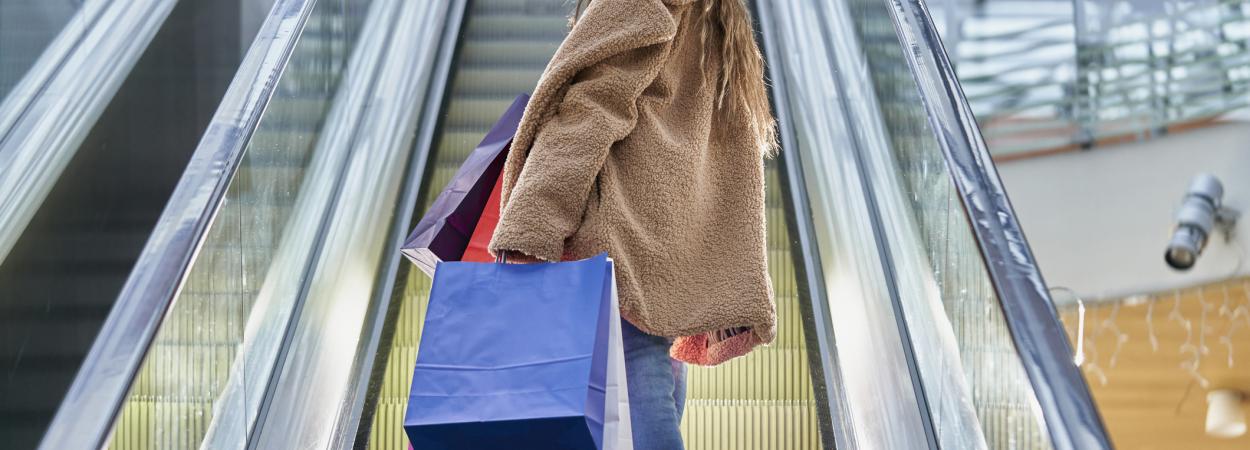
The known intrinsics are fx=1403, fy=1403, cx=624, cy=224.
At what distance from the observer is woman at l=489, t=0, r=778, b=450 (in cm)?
254

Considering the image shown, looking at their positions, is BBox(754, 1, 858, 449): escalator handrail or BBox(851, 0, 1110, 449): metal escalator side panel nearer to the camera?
BBox(851, 0, 1110, 449): metal escalator side panel

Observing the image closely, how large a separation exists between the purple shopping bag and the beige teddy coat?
12 cm

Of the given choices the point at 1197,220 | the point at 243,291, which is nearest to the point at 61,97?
the point at 243,291

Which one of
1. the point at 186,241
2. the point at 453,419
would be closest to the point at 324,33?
the point at 186,241

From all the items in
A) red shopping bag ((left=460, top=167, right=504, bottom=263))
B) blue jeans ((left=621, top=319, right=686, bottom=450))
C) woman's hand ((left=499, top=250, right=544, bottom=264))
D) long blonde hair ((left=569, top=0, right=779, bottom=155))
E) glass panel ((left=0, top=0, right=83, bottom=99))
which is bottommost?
blue jeans ((left=621, top=319, right=686, bottom=450))

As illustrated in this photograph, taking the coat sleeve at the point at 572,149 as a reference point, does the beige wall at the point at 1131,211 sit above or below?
above

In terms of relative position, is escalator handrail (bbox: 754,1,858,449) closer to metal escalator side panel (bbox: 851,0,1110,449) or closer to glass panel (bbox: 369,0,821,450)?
glass panel (bbox: 369,0,821,450)

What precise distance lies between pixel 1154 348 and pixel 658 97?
6136 mm

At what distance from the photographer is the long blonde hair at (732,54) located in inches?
111

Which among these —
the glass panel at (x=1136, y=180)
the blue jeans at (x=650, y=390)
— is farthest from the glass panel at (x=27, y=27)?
the glass panel at (x=1136, y=180)

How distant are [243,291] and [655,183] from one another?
3.53 feet

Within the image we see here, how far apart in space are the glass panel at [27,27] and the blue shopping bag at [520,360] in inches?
116

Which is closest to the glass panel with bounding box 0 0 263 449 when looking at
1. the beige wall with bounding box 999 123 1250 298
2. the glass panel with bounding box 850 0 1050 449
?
the glass panel with bounding box 850 0 1050 449

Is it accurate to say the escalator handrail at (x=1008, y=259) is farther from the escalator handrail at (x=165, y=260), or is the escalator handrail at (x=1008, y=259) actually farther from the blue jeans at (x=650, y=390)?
the escalator handrail at (x=165, y=260)
